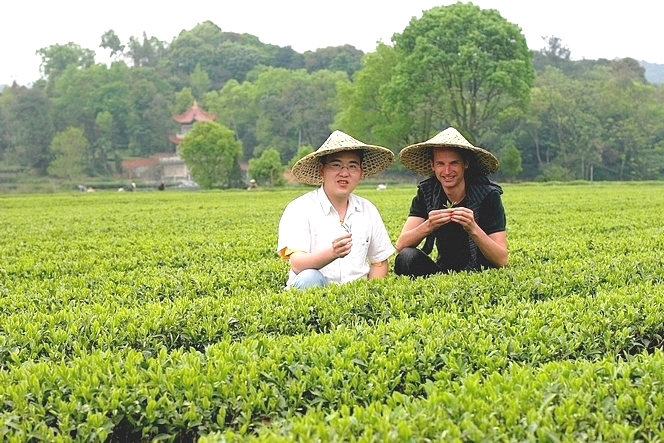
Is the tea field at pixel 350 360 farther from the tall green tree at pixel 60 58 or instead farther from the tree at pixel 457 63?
the tall green tree at pixel 60 58

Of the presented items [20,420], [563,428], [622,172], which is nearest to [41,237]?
[20,420]

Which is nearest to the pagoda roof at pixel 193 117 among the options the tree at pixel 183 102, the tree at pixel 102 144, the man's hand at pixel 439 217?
the tree at pixel 102 144

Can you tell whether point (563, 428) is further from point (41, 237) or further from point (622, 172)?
point (622, 172)

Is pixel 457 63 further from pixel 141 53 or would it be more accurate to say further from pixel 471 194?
pixel 141 53

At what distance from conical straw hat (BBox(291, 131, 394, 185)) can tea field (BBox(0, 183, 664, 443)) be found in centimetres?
88

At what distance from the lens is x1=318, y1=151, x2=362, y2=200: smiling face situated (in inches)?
174

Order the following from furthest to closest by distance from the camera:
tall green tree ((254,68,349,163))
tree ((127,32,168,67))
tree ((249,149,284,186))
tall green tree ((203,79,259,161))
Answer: tree ((127,32,168,67)) < tall green tree ((203,79,259,161)) < tall green tree ((254,68,349,163)) < tree ((249,149,284,186))

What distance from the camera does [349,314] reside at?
3.91 metres

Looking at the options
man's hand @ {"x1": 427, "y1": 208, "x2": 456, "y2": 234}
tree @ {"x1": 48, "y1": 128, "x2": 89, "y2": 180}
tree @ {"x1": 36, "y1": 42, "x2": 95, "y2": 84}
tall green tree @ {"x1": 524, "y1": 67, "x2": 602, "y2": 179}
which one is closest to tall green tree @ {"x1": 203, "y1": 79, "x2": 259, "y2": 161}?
tree @ {"x1": 48, "y1": 128, "x2": 89, "y2": 180}

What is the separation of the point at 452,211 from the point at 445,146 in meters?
0.58

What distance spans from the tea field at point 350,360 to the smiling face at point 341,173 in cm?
63

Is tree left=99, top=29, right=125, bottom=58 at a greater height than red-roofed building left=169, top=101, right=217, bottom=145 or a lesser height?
greater

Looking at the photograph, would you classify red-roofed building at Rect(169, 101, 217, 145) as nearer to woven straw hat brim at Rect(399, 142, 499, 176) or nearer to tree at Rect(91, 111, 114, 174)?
tree at Rect(91, 111, 114, 174)

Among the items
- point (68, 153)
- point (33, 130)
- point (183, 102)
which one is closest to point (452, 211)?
point (68, 153)
